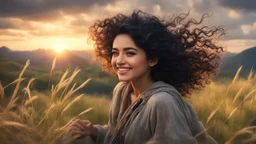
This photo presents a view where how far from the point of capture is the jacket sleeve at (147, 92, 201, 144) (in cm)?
278

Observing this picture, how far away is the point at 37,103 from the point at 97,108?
732 mm

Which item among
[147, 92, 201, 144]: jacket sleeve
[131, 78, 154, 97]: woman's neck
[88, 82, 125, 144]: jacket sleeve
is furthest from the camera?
[88, 82, 125, 144]: jacket sleeve

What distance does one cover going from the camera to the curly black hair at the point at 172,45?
3.12 metres

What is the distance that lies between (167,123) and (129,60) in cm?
52

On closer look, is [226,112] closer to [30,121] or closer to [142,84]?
[142,84]

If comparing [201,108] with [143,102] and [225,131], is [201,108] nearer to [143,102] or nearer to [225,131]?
[225,131]

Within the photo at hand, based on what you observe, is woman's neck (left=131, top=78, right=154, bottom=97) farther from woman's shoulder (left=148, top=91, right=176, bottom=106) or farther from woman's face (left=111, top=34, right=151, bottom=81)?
woman's shoulder (left=148, top=91, right=176, bottom=106)

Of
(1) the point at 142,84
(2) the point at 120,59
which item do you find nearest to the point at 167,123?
(1) the point at 142,84

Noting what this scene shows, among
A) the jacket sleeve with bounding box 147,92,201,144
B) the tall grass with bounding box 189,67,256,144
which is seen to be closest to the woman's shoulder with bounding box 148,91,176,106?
the jacket sleeve with bounding box 147,92,201,144

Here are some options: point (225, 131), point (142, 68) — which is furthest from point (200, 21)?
point (225, 131)

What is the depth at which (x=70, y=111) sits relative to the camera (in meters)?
4.63

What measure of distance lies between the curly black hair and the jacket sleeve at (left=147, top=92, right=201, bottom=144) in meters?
0.38

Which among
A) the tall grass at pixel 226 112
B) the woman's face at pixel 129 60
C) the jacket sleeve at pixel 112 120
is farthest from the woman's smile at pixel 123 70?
the tall grass at pixel 226 112

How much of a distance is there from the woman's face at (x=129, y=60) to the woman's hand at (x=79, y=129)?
558 millimetres
